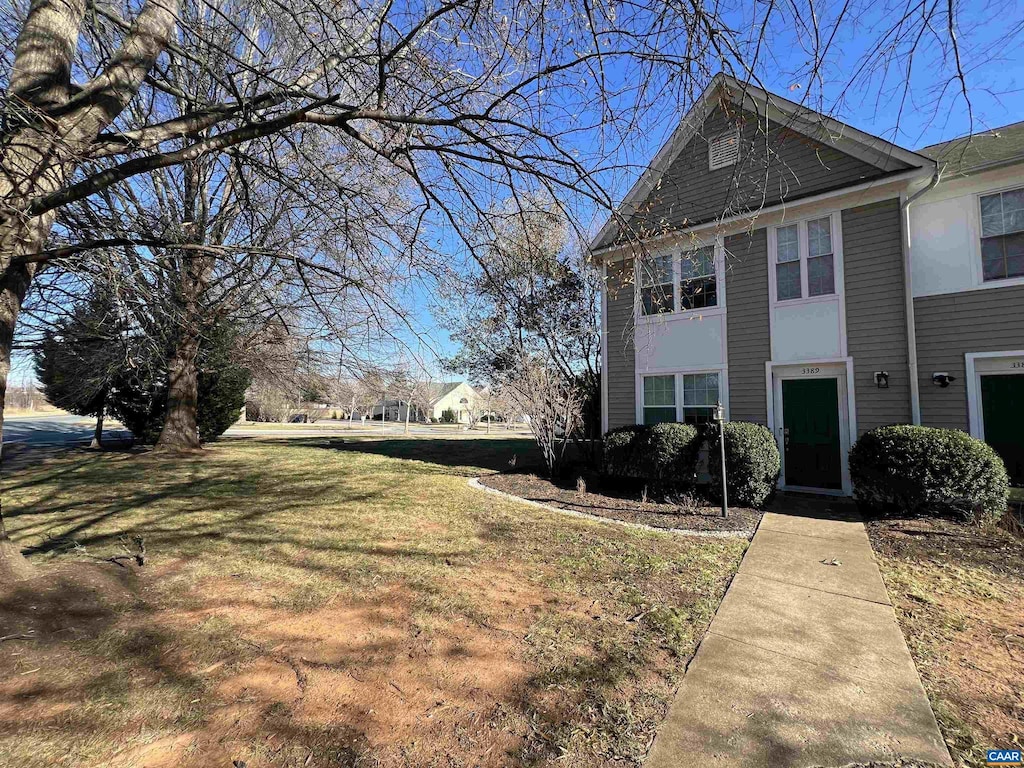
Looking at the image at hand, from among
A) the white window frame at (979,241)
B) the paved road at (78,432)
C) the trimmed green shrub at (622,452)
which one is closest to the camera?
the white window frame at (979,241)

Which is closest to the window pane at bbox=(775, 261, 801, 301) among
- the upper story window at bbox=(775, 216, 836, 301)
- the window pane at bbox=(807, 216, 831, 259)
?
the upper story window at bbox=(775, 216, 836, 301)

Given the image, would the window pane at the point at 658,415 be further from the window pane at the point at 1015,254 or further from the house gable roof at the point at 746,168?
the window pane at the point at 1015,254

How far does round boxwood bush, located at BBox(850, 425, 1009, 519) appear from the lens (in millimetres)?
5727

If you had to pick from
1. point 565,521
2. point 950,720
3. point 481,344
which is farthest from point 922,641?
point 481,344

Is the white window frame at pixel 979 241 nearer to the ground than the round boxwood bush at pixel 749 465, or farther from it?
farther from it

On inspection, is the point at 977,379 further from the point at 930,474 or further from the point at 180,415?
the point at 180,415

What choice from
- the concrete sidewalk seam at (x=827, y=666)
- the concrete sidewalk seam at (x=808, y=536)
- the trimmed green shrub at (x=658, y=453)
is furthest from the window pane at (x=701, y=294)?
the concrete sidewalk seam at (x=827, y=666)

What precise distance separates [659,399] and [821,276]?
12.3 ft

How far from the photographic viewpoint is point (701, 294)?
31.6 ft

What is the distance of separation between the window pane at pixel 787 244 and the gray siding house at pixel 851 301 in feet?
0.08

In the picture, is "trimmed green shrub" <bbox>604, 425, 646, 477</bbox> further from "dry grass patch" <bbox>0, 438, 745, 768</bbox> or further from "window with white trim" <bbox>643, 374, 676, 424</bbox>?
"dry grass patch" <bbox>0, 438, 745, 768</bbox>

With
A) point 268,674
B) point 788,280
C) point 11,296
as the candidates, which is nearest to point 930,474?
point 788,280

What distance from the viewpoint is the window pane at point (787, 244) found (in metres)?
8.57

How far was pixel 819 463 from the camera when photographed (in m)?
8.23
